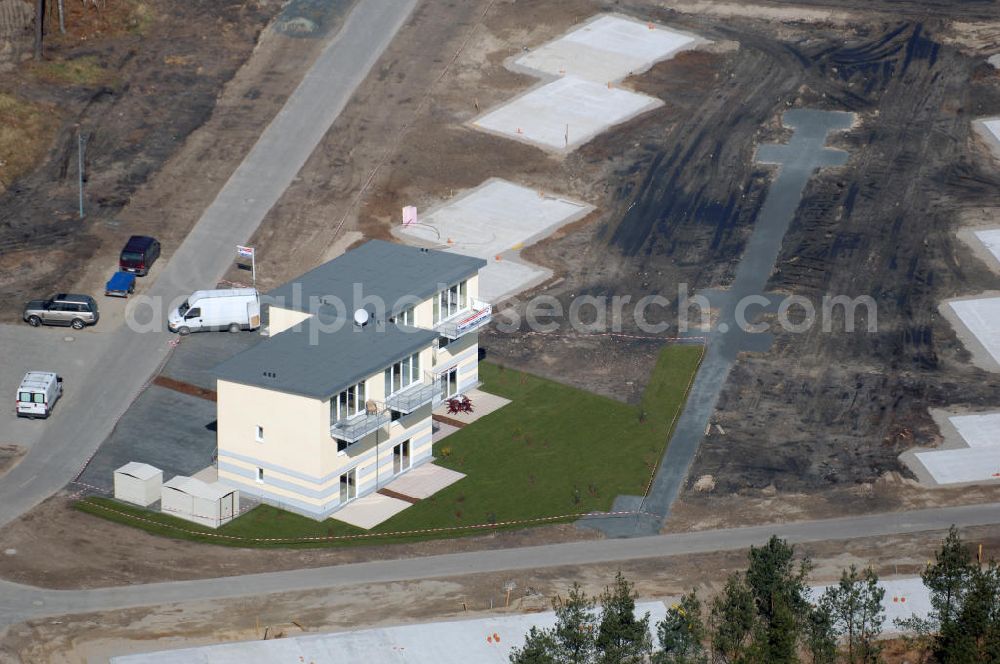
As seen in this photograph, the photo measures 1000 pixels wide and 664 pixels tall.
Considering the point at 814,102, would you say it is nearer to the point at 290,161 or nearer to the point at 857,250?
the point at 857,250

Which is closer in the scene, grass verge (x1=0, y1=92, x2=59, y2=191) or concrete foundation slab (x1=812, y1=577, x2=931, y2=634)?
concrete foundation slab (x1=812, y1=577, x2=931, y2=634)

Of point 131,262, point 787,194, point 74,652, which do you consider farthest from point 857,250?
point 74,652

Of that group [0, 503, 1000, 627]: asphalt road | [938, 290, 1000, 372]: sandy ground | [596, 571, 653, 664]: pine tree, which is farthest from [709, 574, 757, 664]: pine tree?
[938, 290, 1000, 372]: sandy ground

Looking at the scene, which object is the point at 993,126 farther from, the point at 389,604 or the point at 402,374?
the point at 389,604

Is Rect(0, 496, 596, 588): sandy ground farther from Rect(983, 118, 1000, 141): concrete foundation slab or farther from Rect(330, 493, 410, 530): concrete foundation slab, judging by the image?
Rect(983, 118, 1000, 141): concrete foundation slab

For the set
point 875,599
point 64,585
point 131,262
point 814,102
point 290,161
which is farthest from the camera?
point 814,102

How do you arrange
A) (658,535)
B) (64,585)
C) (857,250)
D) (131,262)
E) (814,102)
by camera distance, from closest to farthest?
(64,585)
(658,535)
(131,262)
(857,250)
(814,102)

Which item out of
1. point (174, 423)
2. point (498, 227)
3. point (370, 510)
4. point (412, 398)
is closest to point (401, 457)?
point (412, 398)
